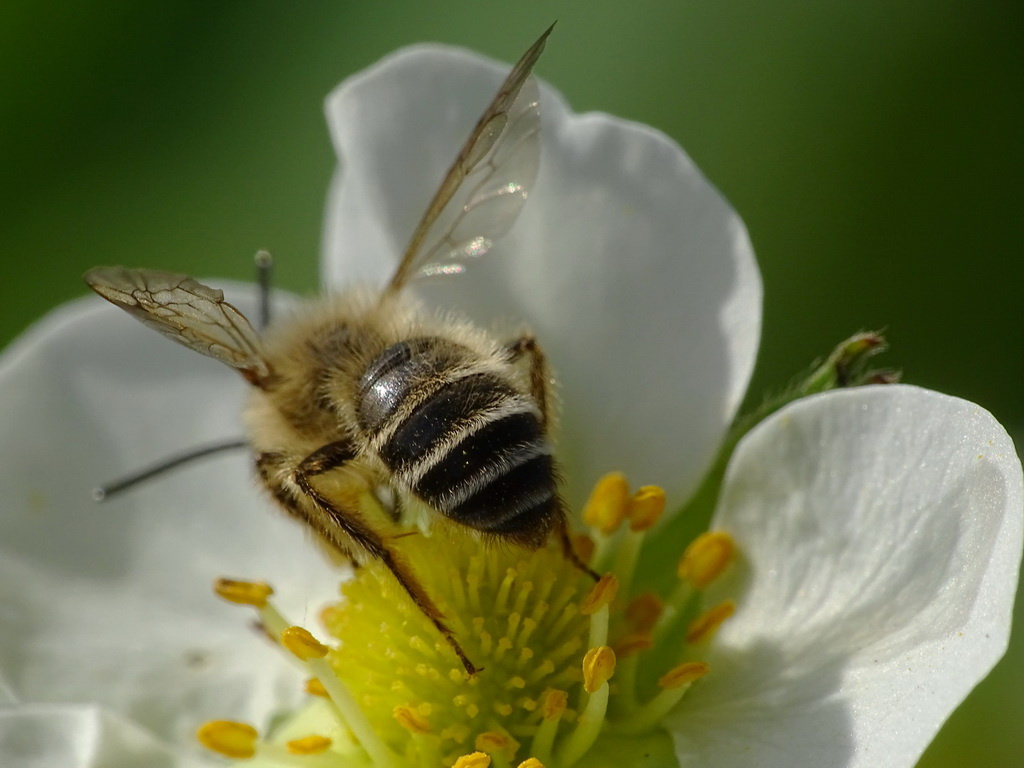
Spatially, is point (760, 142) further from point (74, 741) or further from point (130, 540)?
point (74, 741)

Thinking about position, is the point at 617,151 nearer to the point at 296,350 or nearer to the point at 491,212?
the point at 491,212

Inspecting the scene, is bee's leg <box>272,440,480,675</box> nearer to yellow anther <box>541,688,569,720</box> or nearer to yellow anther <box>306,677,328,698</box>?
yellow anther <box>541,688,569,720</box>

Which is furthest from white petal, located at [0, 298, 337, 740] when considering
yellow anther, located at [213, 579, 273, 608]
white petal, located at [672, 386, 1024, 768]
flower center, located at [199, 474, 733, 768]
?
white petal, located at [672, 386, 1024, 768]

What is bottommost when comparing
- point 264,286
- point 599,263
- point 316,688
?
point 316,688

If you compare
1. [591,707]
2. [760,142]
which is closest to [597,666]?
[591,707]

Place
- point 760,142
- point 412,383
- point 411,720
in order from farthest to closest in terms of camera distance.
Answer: point 760,142 < point 411,720 < point 412,383

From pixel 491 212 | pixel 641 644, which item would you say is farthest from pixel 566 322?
pixel 641 644

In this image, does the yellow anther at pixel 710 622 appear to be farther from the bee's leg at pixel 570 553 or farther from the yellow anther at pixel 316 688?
the yellow anther at pixel 316 688
